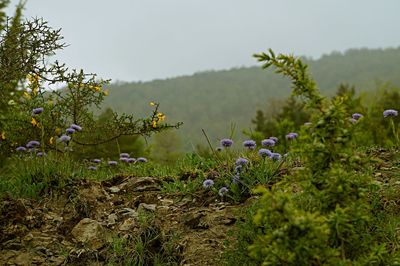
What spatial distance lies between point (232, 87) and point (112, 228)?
354 feet

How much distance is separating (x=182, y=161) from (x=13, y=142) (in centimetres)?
222

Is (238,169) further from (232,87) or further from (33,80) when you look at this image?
(232,87)

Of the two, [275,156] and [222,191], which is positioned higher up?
[275,156]

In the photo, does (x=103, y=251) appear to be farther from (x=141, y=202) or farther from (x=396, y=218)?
(x=396, y=218)

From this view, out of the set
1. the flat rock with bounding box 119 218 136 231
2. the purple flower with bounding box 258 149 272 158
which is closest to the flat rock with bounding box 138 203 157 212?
the flat rock with bounding box 119 218 136 231

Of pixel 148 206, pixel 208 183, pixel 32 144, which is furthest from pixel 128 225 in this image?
pixel 32 144

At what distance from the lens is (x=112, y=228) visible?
15.1ft

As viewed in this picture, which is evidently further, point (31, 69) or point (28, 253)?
point (31, 69)

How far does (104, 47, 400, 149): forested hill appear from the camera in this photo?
298 ft

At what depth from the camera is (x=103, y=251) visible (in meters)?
4.31

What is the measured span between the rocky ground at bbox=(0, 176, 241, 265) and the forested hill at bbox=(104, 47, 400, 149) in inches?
2944

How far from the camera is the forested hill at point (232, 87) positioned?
9075cm

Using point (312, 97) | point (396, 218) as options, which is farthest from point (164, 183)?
point (312, 97)

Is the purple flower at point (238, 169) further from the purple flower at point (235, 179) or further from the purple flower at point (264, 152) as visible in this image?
the purple flower at point (264, 152)
